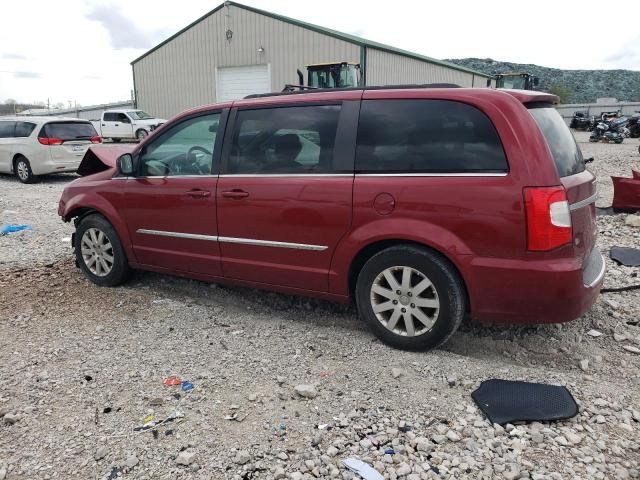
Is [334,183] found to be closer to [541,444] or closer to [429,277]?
[429,277]

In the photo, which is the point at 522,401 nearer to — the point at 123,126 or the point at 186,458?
the point at 186,458

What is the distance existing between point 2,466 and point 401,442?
1980 millimetres

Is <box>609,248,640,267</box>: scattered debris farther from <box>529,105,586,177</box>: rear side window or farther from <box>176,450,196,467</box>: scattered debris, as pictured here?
<box>176,450,196,467</box>: scattered debris

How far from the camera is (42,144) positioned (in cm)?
1234

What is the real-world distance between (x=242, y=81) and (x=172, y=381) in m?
25.3

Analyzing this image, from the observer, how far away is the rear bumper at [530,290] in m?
3.16

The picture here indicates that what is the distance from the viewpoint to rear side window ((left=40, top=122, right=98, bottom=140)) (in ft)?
40.7

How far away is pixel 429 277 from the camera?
3.45 meters

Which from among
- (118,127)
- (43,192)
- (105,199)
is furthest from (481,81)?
(105,199)

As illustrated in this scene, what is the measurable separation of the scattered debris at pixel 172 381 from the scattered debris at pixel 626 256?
471cm

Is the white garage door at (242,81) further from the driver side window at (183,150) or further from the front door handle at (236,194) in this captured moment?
the front door handle at (236,194)

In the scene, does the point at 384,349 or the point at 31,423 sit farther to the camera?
the point at 384,349

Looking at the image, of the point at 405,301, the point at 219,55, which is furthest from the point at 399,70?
the point at 405,301

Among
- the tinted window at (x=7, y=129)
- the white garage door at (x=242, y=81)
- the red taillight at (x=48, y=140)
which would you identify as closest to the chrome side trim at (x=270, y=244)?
the red taillight at (x=48, y=140)
